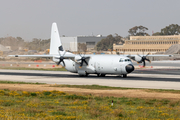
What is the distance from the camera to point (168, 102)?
22.8 m

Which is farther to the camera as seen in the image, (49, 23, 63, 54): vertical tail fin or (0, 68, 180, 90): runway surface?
(49, 23, 63, 54): vertical tail fin

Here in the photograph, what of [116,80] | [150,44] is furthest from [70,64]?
[150,44]

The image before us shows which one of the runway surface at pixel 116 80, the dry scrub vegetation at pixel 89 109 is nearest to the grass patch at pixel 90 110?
the dry scrub vegetation at pixel 89 109

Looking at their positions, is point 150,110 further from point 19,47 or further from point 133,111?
point 19,47

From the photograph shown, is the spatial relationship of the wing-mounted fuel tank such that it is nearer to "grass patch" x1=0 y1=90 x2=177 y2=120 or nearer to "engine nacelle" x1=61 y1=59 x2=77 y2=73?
"engine nacelle" x1=61 y1=59 x2=77 y2=73

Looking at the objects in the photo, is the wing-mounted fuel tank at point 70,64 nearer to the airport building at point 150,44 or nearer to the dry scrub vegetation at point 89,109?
the dry scrub vegetation at point 89,109

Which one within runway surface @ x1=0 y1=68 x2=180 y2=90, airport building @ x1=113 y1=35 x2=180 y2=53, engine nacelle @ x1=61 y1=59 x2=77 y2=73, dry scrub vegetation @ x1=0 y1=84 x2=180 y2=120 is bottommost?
dry scrub vegetation @ x1=0 y1=84 x2=180 y2=120

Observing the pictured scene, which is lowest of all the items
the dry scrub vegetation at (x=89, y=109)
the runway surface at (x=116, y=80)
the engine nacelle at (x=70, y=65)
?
the dry scrub vegetation at (x=89, y=109)

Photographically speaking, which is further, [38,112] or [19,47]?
[19,47]

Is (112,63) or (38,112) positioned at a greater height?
(112,63)

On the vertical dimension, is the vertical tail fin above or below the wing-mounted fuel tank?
above

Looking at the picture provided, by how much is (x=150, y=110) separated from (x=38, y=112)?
710 centimetres

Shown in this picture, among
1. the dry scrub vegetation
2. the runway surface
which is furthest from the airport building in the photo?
the dry scrub vegetation

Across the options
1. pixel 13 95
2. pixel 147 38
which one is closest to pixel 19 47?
pixel 147 38
